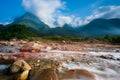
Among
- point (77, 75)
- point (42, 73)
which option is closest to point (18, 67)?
point (42, 73)

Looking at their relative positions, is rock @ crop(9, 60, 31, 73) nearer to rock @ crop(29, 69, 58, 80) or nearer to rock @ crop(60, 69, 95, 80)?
rock @ crop(29, 69, 58, 80)

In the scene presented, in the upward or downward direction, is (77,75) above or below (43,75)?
below

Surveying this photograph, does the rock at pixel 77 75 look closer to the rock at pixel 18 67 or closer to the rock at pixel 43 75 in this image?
the rock at pixel 43 75

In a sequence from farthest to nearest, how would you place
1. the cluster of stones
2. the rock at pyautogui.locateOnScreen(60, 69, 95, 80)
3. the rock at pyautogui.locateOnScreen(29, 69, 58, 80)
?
the rock at pyautogui.locateOnScreen(60, 69, 95, 80) → the cluster of stones → the rock at pyautogui.locateOnScreen(29, 69, 58, 80)

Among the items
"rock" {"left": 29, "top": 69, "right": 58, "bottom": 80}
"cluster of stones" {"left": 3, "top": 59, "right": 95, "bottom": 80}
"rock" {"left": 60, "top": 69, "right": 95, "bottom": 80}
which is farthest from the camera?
"rock" {"left": 60, "top": 69, "right": 95, "bottom": 80}

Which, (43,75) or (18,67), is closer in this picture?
(43,75)

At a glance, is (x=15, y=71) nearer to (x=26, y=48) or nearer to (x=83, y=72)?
(x=83, y=72)

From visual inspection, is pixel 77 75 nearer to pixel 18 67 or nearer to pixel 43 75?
pixel 43 75

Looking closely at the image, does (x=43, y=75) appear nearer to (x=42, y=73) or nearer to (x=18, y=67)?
(x=42, y=73)

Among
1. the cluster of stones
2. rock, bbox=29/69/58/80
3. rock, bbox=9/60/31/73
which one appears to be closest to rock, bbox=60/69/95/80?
the cluster of stones

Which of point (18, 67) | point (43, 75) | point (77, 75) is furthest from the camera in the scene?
point (18, 67)

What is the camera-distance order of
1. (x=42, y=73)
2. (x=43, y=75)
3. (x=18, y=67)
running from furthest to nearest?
1. (x=18, y=67)
2. (x=42, y=73)
3. (x=43, y=75)

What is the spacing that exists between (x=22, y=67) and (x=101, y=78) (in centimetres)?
476

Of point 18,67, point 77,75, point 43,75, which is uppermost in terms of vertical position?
point 18,67
